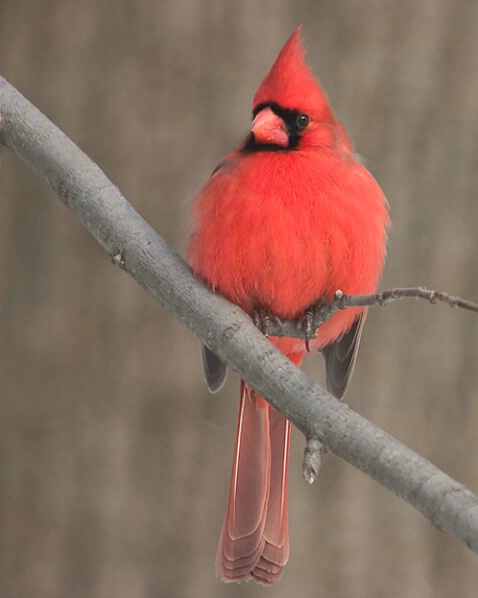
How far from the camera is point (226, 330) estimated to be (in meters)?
1.45

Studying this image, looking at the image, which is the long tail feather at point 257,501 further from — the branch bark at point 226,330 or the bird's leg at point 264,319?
the branch bark at point 226,330

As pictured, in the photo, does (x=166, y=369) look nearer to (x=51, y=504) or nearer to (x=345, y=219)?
(x=51, y=504)

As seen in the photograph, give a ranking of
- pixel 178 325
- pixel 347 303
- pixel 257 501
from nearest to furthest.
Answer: pixel 347 303
pixel 257 501
pixel 178 325

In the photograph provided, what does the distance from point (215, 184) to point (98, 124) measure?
2.05 feet

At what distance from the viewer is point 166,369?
225 centimetres

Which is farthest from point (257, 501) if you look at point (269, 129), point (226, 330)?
point (269, 129)

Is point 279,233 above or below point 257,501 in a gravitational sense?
above

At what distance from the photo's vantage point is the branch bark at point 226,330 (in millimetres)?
1138

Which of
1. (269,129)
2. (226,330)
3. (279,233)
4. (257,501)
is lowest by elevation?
(257,501)

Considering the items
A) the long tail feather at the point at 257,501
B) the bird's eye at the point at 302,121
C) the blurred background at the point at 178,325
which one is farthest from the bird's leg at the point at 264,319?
the blurred background at the point at 178,325

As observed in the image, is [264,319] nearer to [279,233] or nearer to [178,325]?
[279,233]

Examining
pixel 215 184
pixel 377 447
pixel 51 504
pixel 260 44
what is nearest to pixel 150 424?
pixel 51 504

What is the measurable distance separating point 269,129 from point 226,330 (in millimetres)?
487

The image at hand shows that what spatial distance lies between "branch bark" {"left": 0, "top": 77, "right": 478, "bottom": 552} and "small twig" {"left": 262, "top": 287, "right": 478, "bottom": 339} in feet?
0.40
